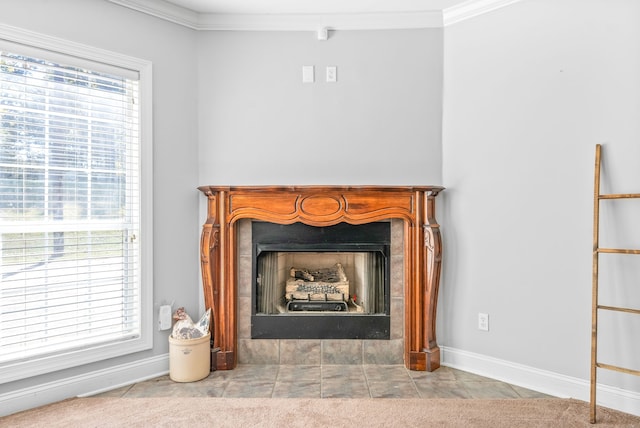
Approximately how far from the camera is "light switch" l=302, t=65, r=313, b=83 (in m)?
2.94

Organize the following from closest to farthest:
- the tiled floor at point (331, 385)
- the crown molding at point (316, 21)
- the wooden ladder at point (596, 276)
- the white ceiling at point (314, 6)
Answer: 1. the wooden ladder at point (596, 276)
2. the tiled floor at point (331, 385)
3. the white ceiling at point (314, 6)
4. the crown molding at point (316, 21)

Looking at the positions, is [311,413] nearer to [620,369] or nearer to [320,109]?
[620,369]

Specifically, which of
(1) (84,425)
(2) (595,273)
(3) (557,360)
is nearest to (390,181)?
(2) (595,273)

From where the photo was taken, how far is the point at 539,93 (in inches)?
99.2

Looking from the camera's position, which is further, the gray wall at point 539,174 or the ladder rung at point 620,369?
the gray wall at point 539,174

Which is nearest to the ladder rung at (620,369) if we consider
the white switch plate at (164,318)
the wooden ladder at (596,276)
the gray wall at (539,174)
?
the wooden ladder at (596,276)

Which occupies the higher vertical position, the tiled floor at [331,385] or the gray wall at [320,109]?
the gray wall at [320,109]

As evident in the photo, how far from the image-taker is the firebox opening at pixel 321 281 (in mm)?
2930

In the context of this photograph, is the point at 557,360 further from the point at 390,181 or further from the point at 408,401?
the point at 390,181

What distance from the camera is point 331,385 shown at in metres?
2.58

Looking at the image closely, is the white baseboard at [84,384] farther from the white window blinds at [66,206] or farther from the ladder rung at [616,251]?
the ladder rung at [616,251]

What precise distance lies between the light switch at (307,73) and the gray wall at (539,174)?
97 cm

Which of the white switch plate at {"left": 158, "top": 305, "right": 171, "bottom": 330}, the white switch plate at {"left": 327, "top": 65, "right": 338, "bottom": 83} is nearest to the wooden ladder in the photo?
the white switch plate at {"left": 327, "top": 65, "right": 338, "bottom": 83}

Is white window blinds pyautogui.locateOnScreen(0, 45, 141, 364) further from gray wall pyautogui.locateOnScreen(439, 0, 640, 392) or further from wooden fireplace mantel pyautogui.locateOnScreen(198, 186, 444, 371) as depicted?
gray wall pyautogui.locateOnScreen(439, 0, 640, 392)
